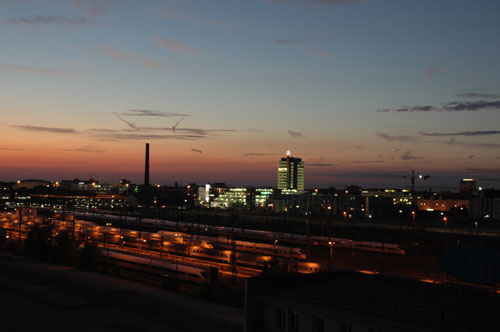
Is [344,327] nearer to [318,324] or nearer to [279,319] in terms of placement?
[318,324]

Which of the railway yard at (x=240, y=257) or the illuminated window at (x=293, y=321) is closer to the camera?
the illuminated window at (x=293, y=321)

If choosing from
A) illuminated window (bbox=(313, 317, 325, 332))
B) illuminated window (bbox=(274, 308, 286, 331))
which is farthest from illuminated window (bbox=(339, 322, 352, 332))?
illuminated window (bbox=(274, 308, 286, 331))

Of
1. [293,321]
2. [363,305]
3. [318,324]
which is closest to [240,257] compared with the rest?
[293,321]

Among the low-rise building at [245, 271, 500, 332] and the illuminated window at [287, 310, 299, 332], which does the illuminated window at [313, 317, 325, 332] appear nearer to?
the low-rise building at [245, 271, 500, 332]

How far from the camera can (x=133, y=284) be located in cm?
3931

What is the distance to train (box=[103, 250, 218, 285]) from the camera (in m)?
41.8

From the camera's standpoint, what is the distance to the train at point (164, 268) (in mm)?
41812

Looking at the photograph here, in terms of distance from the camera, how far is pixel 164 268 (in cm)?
4553

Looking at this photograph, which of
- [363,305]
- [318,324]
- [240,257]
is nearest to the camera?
[363,305]

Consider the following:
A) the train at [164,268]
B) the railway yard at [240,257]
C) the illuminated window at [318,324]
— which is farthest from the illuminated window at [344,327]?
the train at [164,268]

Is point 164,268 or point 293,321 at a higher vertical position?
point 293,321

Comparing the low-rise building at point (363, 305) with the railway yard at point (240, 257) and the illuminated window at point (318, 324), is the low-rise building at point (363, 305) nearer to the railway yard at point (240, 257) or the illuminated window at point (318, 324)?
the illuminated window at point (318, 324)

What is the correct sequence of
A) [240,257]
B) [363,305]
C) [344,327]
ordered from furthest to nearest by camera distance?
[240,257] < [363,305] < [344,327]

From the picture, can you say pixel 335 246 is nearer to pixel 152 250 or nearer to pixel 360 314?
pixel 152 250
